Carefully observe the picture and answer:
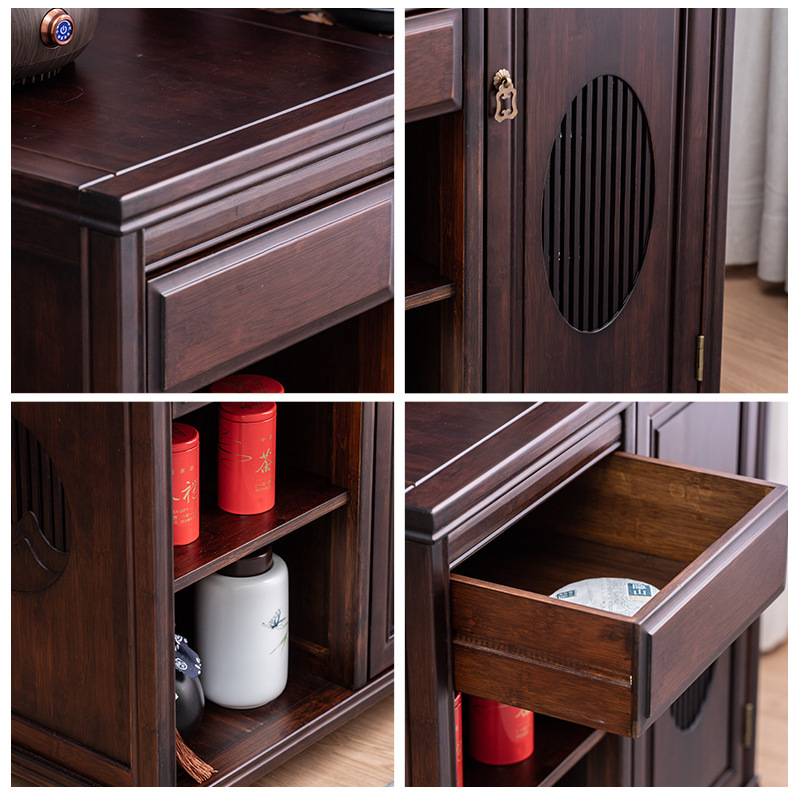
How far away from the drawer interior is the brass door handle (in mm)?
306

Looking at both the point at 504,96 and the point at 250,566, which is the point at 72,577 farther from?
the point at 504,96

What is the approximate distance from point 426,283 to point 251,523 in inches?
10.7

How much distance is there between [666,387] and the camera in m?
0.81

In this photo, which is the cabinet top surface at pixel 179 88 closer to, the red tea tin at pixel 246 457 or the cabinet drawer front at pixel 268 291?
the cabinet drawer front at pixel 268 291

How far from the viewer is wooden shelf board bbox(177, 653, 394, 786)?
0.89m

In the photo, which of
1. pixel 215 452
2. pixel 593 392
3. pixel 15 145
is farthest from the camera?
pixel 215 452

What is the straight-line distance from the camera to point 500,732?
96 centimetres

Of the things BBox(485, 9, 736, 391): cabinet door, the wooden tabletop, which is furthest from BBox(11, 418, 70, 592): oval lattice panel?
BBox(485, 9, 736, 391): cabinet door

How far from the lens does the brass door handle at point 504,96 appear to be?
0.71 m

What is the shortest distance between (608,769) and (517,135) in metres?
0.62

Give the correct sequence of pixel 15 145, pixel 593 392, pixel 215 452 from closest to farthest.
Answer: pixel 15 145, pixel 593 392, pixel 215 452

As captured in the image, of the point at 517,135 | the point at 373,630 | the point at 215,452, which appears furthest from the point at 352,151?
the point at 373,630

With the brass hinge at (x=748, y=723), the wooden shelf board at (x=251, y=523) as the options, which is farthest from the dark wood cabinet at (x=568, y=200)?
the brass hinge at (x=748, y=723)

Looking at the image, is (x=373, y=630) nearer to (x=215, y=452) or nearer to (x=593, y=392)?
(x=215, y=452)
